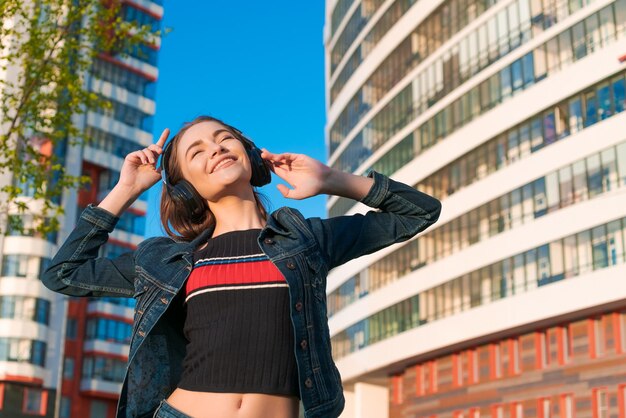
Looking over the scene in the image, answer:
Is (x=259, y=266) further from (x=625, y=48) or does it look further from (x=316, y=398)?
(x=625, y=48)

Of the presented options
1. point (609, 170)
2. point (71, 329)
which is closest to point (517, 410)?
point (609, 170)

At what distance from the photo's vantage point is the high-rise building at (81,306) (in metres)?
56.1

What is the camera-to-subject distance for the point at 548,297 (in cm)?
3631

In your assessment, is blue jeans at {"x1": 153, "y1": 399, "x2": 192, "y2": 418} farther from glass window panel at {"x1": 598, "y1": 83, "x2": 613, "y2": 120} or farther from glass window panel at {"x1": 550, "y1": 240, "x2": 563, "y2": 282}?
glass window panel at {"x1": 550, "y1": 240, "x2": 563, "y2": 282}

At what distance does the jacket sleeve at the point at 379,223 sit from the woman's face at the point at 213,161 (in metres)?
0.35

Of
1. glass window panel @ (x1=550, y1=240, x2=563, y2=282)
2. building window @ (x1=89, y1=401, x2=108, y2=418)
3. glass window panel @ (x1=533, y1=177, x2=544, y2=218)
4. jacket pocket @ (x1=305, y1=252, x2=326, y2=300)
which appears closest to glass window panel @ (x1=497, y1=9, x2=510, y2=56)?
glass window panel @ (x1=533, y1=177, x2=544, y2=218)

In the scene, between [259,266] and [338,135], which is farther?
[338,135]

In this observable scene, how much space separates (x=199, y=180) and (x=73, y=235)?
55 centimetres

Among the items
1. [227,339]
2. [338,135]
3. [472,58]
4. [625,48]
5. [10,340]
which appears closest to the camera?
[227,339]

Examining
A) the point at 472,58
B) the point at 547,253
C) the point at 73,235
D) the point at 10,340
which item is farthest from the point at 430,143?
the point at 73,235

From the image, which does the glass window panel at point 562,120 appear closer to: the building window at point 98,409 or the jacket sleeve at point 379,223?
the building window at point 98,409

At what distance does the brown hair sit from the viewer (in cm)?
403

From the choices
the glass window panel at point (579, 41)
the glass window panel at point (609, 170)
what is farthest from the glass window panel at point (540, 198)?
the glass window panel at point (579, 41)

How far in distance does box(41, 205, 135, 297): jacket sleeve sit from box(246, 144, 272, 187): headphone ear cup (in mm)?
561
